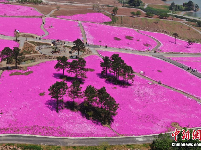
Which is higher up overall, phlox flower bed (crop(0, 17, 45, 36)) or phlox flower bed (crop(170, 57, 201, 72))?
phlox flower bed (crop(0, 17, 45, 36))

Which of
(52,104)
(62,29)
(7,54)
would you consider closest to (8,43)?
(7,54)

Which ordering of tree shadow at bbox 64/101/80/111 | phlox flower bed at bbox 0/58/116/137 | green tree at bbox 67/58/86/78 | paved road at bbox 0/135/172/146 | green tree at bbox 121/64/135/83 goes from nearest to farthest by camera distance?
paved road at bbox 0/135/172/146, phlox flower bed at bbox 0/58/116/137, tree shadow at bbox 64/101/80/111, green tree at bbox 67/58/86/78, green tree at bbox 121/64/135/83

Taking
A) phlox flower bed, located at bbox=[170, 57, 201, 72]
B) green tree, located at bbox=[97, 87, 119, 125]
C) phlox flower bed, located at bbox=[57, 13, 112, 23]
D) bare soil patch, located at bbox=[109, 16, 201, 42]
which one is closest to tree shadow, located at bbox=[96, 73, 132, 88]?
green tree, located at bbox=[97, 87, 119, 125]

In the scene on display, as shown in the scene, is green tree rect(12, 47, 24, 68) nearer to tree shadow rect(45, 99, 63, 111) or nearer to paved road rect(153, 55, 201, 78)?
tree shadow rect(45, 99, 63, 111)

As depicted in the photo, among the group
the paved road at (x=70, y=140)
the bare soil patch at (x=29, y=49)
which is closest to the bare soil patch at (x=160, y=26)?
the bare soil patch at (x=29, y=49)

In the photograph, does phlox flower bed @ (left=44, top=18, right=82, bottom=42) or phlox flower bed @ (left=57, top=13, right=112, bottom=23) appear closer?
phlox flower bed @ (left=44, top=18, right=82, bottom=42)

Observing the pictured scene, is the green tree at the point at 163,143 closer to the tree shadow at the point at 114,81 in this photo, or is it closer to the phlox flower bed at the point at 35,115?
the phlox flower bed at the point at 35,115

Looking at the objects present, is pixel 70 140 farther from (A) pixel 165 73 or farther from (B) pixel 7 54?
(A) pixel 165 73
